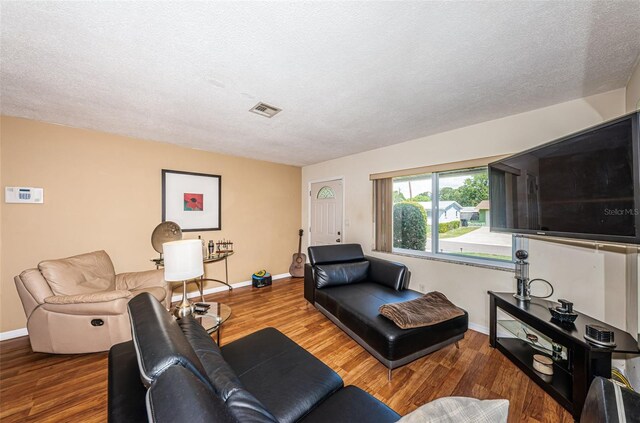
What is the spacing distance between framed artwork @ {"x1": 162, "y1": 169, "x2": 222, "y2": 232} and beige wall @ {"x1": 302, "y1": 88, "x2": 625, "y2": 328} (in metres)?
2.57

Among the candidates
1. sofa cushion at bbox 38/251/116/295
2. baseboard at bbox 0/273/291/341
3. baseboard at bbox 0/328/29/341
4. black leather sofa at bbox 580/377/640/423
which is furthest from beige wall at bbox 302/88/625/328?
baseboard at bbox 0/328/29/341

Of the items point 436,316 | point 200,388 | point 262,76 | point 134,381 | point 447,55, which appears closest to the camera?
point 200,388

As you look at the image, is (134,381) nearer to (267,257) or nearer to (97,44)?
(97,44)

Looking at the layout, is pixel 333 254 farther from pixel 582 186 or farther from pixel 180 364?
pixel 180 364

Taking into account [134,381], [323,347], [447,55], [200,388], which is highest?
[447,55]

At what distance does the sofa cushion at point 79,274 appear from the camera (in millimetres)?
2146

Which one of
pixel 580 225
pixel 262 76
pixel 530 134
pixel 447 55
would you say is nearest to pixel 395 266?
pixel 580 225

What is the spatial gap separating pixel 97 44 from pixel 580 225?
3.25 meters

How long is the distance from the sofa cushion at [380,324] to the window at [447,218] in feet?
3.02

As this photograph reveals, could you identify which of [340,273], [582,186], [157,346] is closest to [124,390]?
[157,346]

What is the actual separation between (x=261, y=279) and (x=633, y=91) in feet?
15.6

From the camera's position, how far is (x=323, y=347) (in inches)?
90.3

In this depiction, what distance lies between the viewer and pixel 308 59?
5.01ft

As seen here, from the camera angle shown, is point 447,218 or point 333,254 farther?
point 333,254
